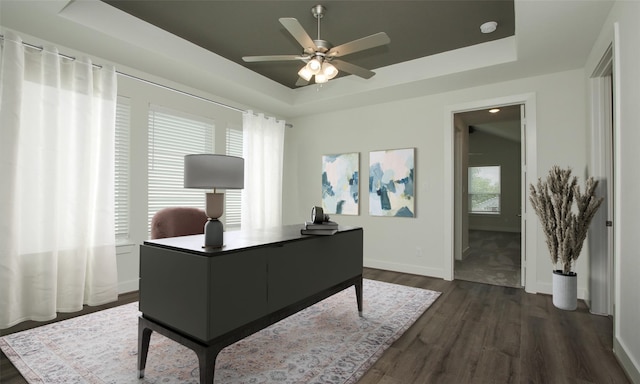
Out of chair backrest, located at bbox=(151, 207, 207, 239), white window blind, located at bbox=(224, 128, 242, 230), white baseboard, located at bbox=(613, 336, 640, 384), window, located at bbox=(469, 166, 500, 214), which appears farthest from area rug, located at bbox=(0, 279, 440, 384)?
window, located at bbox=(469, 166, 500, 214)

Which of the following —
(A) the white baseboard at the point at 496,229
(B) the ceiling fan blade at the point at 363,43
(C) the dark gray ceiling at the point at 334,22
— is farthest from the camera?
(A) the white baseboard at the point at 496,229

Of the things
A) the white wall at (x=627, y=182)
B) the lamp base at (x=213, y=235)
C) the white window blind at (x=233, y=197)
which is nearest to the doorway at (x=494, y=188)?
the white wall at (x=627, y=182)

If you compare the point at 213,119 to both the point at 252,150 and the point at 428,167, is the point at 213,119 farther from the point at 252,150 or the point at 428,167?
the point at 428,167

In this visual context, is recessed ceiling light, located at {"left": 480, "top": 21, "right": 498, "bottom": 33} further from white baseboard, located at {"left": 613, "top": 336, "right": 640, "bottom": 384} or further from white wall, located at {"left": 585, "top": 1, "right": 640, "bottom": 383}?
white baseboard, located at {"left": 613, "top": 336, "right": 640, "bottom": 384}

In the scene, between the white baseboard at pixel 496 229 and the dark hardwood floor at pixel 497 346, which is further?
the white baseboard at pixel 496 229

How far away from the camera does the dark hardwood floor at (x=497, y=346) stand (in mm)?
1950

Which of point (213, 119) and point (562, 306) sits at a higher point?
point (213, 119)

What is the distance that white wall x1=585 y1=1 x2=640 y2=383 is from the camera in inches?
73.0

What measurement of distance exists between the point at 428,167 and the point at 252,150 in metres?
2.59

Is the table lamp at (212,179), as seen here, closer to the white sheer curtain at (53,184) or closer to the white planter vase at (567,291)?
the white sheer curtain at (53,184)

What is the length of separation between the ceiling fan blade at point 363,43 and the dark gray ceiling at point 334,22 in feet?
2.11

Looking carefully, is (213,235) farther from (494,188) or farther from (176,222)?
(494,188)

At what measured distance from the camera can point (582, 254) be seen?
339 centimetres

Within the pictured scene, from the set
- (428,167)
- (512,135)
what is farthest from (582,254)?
(512,135)
